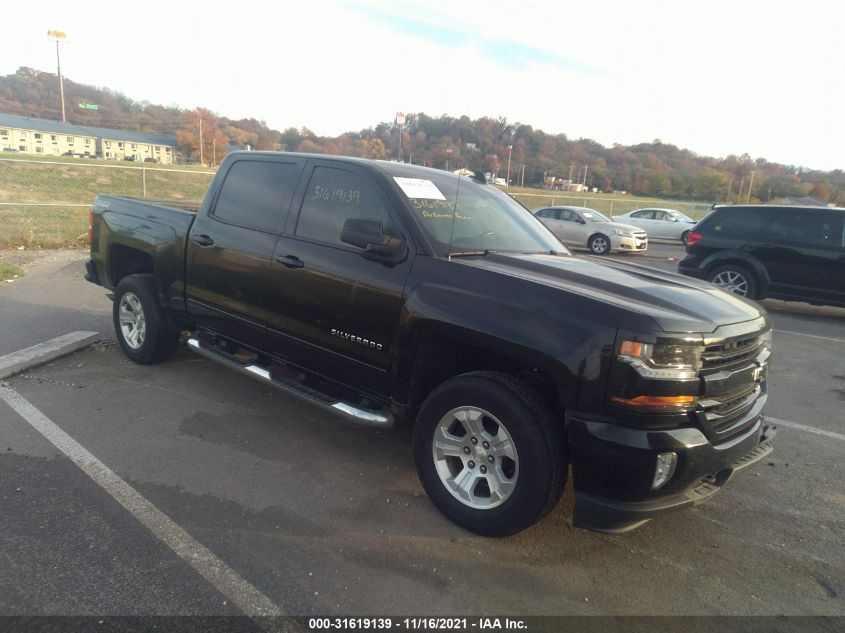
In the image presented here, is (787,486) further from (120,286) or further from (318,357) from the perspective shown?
(120,286)

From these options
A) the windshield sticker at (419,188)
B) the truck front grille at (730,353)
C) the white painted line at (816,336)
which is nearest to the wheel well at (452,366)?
the truck front grille at (730,353)

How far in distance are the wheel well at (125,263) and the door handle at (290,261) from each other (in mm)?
2247

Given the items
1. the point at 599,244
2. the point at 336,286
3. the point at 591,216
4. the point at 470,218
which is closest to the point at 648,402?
the point at 470,218

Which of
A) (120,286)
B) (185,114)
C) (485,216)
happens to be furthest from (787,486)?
(185,114)

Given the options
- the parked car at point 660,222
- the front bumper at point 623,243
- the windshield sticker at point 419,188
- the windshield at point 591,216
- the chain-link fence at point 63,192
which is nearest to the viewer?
the windshield sticker at point 419,188

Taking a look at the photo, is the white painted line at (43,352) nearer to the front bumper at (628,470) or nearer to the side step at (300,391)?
the side step at (300,391)

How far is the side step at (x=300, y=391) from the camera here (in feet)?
11.8

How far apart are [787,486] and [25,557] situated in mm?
4394

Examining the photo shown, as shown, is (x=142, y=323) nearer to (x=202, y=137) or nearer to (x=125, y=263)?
(x=125, y=263)

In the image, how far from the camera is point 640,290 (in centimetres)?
318

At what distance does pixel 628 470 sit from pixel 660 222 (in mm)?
23177

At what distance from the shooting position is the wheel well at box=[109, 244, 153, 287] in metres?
5.76

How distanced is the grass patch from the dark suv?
1118cm

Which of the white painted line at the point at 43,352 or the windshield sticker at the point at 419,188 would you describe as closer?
the windshield sticker at the point at 419,188
